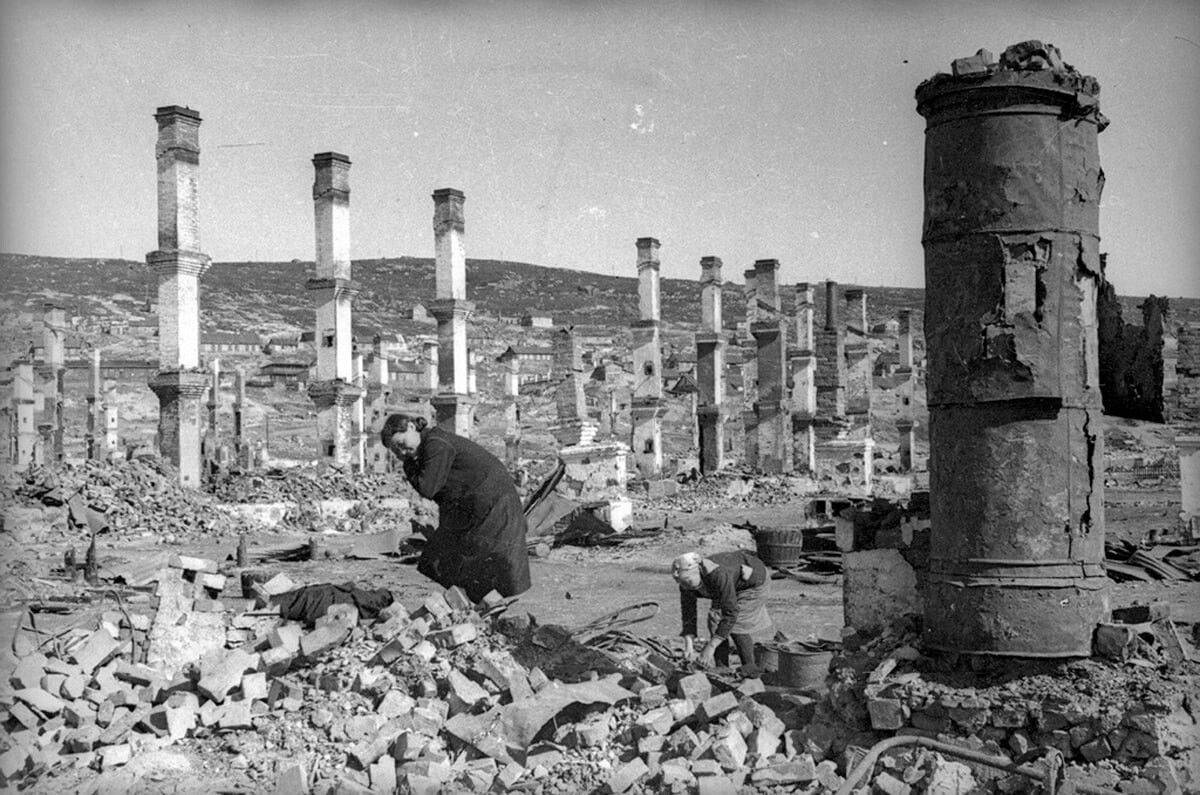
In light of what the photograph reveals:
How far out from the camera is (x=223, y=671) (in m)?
6.13

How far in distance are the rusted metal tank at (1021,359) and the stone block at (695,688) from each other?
127 cm

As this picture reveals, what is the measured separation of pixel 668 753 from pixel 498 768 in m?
0.86

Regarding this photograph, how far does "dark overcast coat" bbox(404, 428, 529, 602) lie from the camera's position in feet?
24.6

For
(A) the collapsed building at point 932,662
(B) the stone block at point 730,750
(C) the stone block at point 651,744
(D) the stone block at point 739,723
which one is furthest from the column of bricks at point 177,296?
(B) the stone block at point 730,750

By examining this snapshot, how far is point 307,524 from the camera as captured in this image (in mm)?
18312

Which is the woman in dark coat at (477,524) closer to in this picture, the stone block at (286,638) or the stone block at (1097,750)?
the stone block at (286,638)

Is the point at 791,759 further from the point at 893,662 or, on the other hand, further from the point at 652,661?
the point at 652,661

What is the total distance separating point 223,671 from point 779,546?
27.2 ft

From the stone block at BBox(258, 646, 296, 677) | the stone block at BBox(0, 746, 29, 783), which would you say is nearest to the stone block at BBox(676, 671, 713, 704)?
the stone block at BBox(258, 646, 296, 677)

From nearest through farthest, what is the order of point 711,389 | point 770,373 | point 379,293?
point 770,373 < point 711,389 < point 379,293

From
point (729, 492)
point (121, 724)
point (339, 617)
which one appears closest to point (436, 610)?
point (339, 617)

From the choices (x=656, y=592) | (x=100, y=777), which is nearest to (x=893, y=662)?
(x=100, y=777)

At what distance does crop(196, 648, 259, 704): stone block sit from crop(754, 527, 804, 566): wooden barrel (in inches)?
312

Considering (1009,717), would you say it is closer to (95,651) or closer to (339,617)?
(339,617)
